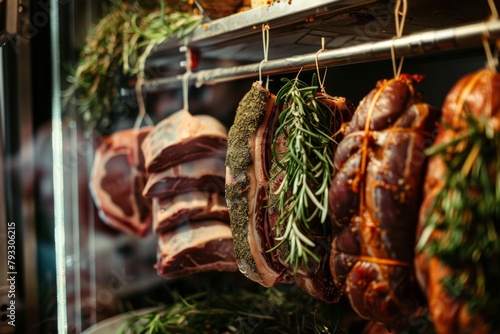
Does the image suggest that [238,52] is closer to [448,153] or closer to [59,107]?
[59,107]

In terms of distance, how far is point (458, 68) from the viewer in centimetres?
192

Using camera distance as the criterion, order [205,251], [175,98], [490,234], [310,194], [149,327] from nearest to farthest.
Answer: [490,234], [310,194], [205,251], [149,327], [175,98]

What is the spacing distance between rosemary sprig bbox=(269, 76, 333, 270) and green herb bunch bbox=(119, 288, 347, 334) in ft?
2.22

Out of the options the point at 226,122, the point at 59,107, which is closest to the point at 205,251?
the point at 226,122

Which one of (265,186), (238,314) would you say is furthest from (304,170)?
(238,314)

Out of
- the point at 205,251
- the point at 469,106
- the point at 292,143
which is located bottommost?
the point at 205,251

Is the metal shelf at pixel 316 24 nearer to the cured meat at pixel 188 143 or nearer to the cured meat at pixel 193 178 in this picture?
the cured meat at pixel 188 143

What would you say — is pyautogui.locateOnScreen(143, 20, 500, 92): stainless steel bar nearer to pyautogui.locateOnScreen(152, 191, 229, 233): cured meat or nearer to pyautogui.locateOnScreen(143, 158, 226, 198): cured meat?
pyautogui.locateOnScreen(143, 158, 226, 198): cured meat

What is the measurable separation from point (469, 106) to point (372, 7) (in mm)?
674

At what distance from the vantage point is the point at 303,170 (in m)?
1.68

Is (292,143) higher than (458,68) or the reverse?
the reverse

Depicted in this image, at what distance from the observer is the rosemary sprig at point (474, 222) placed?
1.20 meters

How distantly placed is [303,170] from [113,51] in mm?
1553

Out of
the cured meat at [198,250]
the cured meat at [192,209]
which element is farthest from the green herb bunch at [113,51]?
the cured meat at [198,250]
